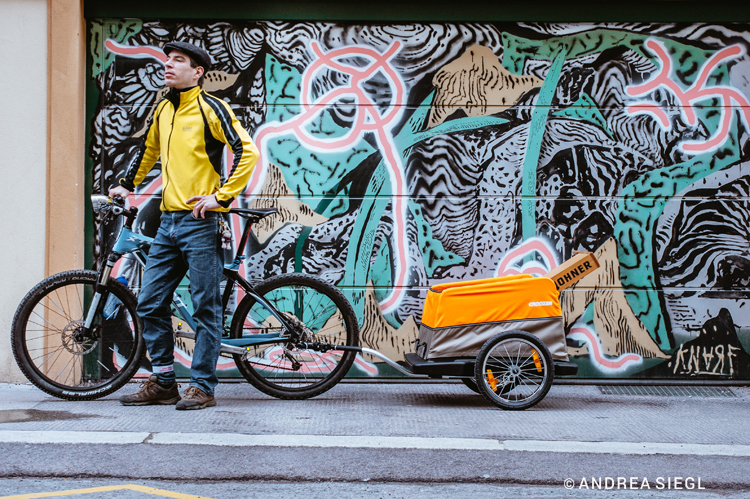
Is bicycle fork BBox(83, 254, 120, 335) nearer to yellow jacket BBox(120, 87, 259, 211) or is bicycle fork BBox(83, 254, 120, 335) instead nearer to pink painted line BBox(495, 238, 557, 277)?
yellow jacket BBox(120, 87, 259, 211)

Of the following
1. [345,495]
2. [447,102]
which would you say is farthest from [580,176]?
[345,495]

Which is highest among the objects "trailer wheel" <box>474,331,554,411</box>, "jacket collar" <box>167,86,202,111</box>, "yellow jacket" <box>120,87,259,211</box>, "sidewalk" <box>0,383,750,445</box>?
"jacket collar" <box>167,86,202,111</box>

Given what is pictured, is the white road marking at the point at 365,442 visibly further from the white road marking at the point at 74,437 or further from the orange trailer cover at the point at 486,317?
the orange trailer cover at the point at 486,317

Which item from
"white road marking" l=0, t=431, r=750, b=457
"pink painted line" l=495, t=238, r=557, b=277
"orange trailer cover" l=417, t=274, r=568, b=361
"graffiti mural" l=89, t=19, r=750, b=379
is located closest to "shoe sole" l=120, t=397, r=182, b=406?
"white road marking" l=0, t=431, r=750, b=457

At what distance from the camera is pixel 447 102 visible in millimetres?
5684

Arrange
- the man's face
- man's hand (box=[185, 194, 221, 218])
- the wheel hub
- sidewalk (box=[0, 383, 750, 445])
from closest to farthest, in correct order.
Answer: sidewalk (box=[0, 383, 750, 445]) → man's hand (box=[185, 194, 221, 218]) → the man's face → the wheel hub

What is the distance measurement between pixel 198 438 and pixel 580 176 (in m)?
3.56

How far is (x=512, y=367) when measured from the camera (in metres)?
4.66

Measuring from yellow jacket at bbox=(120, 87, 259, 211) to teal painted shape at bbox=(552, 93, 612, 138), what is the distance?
262 cm

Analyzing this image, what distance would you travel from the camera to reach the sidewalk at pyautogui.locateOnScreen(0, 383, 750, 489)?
3396mm

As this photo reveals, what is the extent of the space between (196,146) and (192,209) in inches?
15.9

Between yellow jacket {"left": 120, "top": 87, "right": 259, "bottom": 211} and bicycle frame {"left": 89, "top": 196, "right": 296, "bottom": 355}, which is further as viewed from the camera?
bicycle frame {"left": 89, "top": 196, "right": 296, "bottom": 355}

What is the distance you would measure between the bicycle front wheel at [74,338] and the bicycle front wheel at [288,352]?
73 centimetres

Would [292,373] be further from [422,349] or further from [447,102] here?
[447,102]
